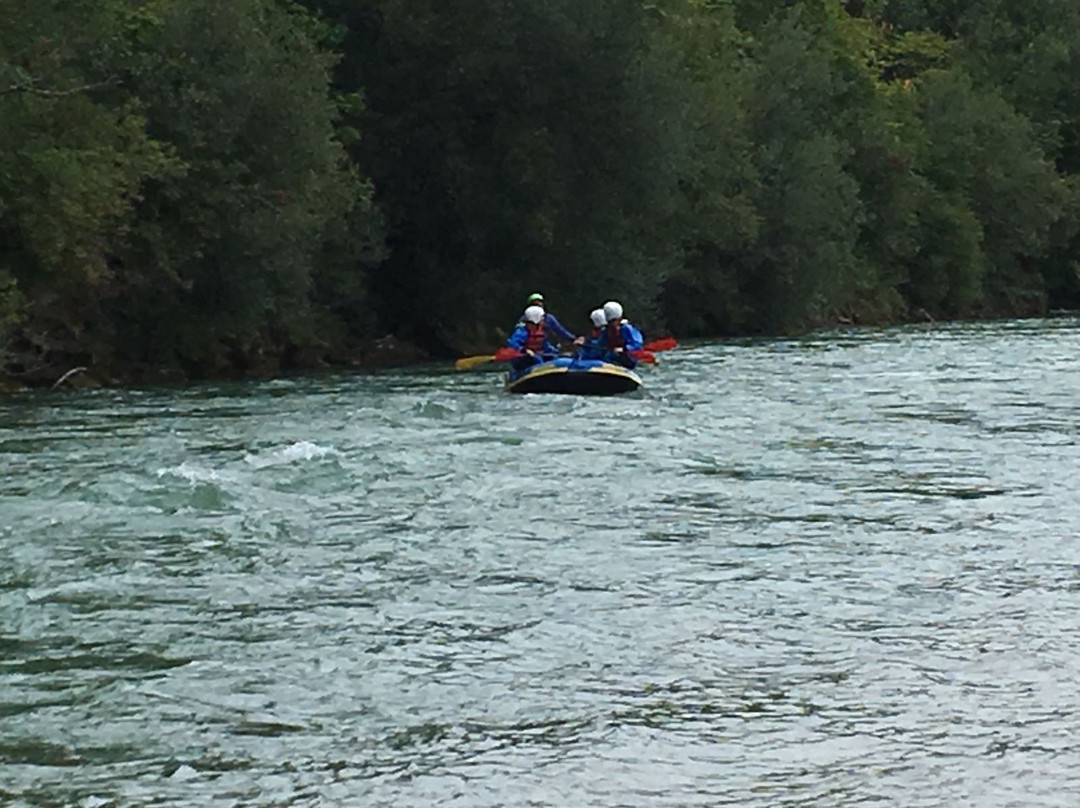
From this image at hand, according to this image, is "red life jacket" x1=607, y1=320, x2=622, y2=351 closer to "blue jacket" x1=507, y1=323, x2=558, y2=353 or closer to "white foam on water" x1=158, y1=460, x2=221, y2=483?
"blue jacket" x1=507, y1=323, x2=558, y2=353

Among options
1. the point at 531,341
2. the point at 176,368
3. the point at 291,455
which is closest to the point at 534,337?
the point at 531,341

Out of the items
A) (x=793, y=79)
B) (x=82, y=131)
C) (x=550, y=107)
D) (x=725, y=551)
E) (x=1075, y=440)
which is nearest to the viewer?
(x=725, y=551)

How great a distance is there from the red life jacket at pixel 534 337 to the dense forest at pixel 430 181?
21.0 ft

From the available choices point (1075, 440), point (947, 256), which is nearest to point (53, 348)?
point (1075, 440)

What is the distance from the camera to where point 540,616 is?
1212cm

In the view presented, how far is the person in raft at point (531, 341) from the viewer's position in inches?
1150

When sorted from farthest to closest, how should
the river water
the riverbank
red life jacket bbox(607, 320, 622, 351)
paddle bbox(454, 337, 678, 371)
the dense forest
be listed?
1. the dense forest
2. the riverbank
3. red life jacket bbox(607, 320, 622, 351)
4. paddle bbox(454, 337, 678, 371)
5. the river water

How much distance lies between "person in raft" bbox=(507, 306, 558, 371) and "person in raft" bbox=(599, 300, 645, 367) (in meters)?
0.81

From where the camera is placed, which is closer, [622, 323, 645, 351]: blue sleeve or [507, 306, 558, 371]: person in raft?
[507, 306, 558, 371]: person in raft

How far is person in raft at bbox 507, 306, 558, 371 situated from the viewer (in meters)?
29.2

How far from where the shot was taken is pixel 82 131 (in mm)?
31297

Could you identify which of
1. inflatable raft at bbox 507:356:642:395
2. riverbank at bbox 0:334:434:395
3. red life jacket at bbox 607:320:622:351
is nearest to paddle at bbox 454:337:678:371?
red life jacket at bbox 607:320:622:351

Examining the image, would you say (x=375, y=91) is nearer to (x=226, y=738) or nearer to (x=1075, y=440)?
(x=1075, y=440)

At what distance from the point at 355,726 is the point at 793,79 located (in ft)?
148
